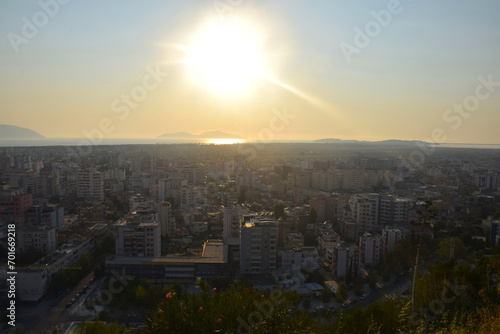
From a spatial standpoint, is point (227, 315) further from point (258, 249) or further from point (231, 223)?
point (231, 223)

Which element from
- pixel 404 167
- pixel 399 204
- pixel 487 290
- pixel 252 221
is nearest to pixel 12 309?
pixel 252 221

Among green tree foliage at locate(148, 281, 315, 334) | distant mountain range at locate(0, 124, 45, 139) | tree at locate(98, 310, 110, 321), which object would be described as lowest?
tree at locate(98, 310, 110, 321)

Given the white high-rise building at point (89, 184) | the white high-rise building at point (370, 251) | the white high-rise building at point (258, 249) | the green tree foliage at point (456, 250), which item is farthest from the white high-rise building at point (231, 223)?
the white high-rise building at point (89, 184)

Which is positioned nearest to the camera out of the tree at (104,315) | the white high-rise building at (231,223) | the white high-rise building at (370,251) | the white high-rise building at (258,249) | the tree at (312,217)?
the tree at (104,315)

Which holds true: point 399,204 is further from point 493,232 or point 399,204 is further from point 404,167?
point 404,167

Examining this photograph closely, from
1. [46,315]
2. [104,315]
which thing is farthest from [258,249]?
[46,315]

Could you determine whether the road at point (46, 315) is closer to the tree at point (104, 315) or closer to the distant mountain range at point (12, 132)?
the tree at point (104, 315)

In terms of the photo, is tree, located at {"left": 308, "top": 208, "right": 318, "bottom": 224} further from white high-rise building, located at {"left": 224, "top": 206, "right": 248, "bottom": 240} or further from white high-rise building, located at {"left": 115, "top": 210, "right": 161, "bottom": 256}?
white high-rise building, located at {"left": 115, "top": 210, "right": 161, "bottom": 256}

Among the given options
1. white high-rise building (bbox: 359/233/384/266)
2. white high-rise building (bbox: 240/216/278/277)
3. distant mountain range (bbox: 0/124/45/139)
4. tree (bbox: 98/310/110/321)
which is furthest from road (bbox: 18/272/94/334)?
distant mountain range (bbox: 0/124/45/139)
